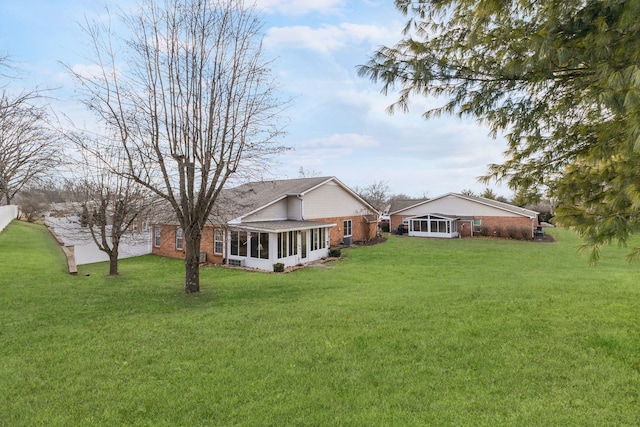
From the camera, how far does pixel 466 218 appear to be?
33438 millimetres

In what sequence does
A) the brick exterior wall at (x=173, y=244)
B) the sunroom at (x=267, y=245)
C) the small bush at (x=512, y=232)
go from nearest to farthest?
1. the sunroom at (x=267, y=245)
2. the brick exterior wall at (x=173, y=244)
3. the small bush at (x=512, y=232)

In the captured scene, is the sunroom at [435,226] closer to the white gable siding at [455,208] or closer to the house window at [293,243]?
the white gable siding at [455,208]

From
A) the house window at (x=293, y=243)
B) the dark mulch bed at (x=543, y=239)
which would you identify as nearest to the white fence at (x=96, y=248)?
the house window at (x=293, y=243)

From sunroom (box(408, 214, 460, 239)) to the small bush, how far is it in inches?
170

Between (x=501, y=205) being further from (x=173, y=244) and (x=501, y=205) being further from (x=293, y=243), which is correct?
(x=173, y=244)

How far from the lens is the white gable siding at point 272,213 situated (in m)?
20.4

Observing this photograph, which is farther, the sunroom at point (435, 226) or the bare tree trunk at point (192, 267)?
the sunroom at point (435, 226)

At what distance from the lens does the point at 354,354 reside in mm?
5355

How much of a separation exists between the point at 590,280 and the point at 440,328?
846 cm

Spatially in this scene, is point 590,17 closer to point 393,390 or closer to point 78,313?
point 393,390

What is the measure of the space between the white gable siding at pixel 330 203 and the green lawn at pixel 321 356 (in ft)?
42.9

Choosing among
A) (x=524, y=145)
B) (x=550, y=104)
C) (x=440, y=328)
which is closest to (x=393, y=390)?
(x=440, y=328)

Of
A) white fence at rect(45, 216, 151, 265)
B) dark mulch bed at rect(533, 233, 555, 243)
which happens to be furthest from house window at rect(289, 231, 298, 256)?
dark mulch bed at rect(533, 233, 555, 243)

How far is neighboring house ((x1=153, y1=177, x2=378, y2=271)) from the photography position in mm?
18219
